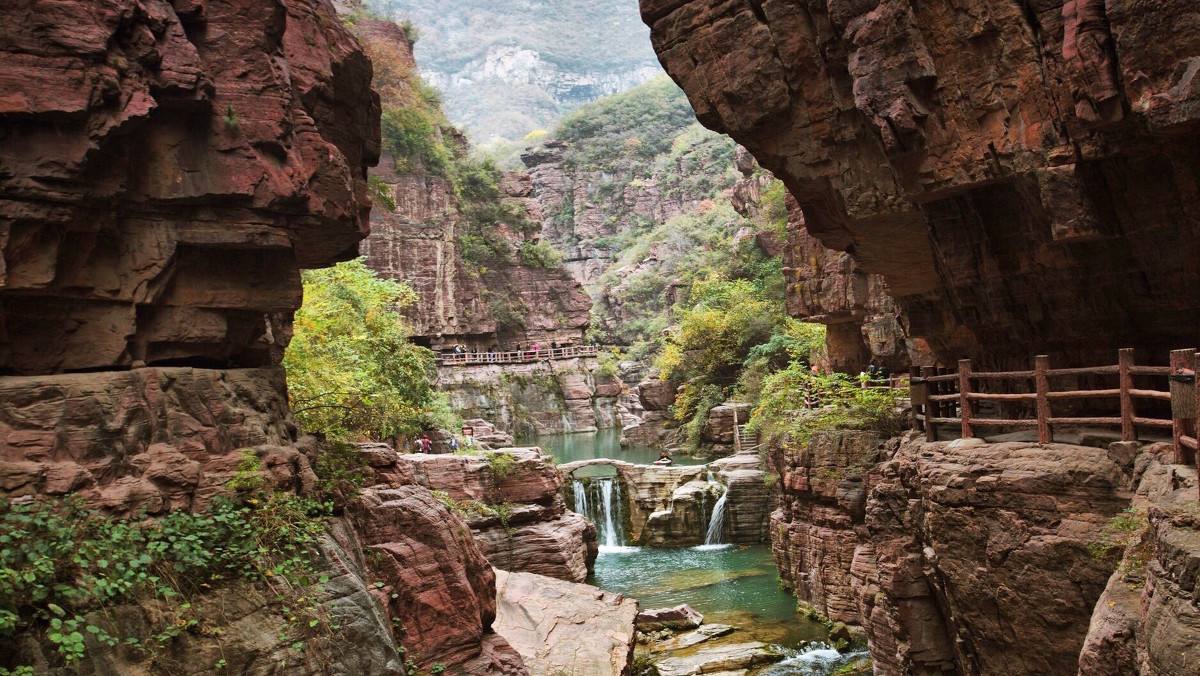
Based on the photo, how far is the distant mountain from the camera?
439 ft

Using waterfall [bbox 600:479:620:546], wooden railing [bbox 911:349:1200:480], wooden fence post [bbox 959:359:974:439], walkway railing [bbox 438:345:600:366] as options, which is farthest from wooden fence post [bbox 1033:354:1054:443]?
walkway railing [bbox 438:345:600:366]

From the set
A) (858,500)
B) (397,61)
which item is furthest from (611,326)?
(858,500)

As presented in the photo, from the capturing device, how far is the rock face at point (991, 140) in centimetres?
771

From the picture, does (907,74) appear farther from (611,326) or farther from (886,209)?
(611,326)

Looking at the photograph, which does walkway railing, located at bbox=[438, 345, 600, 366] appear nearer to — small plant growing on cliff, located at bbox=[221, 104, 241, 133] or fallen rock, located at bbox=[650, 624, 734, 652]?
fallen rock, located at bbox=[650, 624, 734, 652]

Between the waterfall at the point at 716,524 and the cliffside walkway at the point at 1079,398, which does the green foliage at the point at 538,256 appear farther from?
the cliffside walkway at the point at 1079,398

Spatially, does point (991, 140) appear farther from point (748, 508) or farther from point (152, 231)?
point (748, 508)

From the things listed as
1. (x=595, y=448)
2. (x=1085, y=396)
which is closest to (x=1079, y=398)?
(x=1085, y=396)

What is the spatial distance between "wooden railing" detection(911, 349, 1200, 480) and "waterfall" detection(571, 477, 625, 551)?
13.7 m

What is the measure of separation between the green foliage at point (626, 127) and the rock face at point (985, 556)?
2816 inches

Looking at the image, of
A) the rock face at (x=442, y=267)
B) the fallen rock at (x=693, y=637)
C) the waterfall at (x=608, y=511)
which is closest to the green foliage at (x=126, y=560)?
the fallen rock at (x=693, y=637)

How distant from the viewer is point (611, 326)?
2405 inches

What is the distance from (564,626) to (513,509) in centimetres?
715

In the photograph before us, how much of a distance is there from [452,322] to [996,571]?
4097 centimetres
